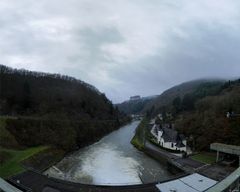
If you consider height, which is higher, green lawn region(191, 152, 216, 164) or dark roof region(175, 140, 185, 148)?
dark roof region(175, 140, 185, 148)

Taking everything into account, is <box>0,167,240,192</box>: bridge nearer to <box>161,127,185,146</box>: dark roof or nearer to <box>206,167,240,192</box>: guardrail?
<box>206,167,240,192</box>: guardrail

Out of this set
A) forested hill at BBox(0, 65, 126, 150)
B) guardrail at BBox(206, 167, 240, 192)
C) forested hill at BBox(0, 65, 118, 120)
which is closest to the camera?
guardrail at BBox(206, 167, 240, 192)

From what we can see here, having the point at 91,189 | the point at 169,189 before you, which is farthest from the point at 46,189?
the point at 169,189

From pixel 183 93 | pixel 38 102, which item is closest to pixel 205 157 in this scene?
pixel 38 102

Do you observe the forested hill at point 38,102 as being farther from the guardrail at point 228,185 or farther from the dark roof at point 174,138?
the guardrail at point 228,185

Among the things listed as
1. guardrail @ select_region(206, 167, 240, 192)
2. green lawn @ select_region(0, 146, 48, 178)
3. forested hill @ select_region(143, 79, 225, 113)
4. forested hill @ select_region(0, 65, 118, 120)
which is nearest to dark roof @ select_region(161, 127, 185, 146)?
green lawn @ select_region(0, 146, 48, 178)

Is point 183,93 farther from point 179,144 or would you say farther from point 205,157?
point 205,157
